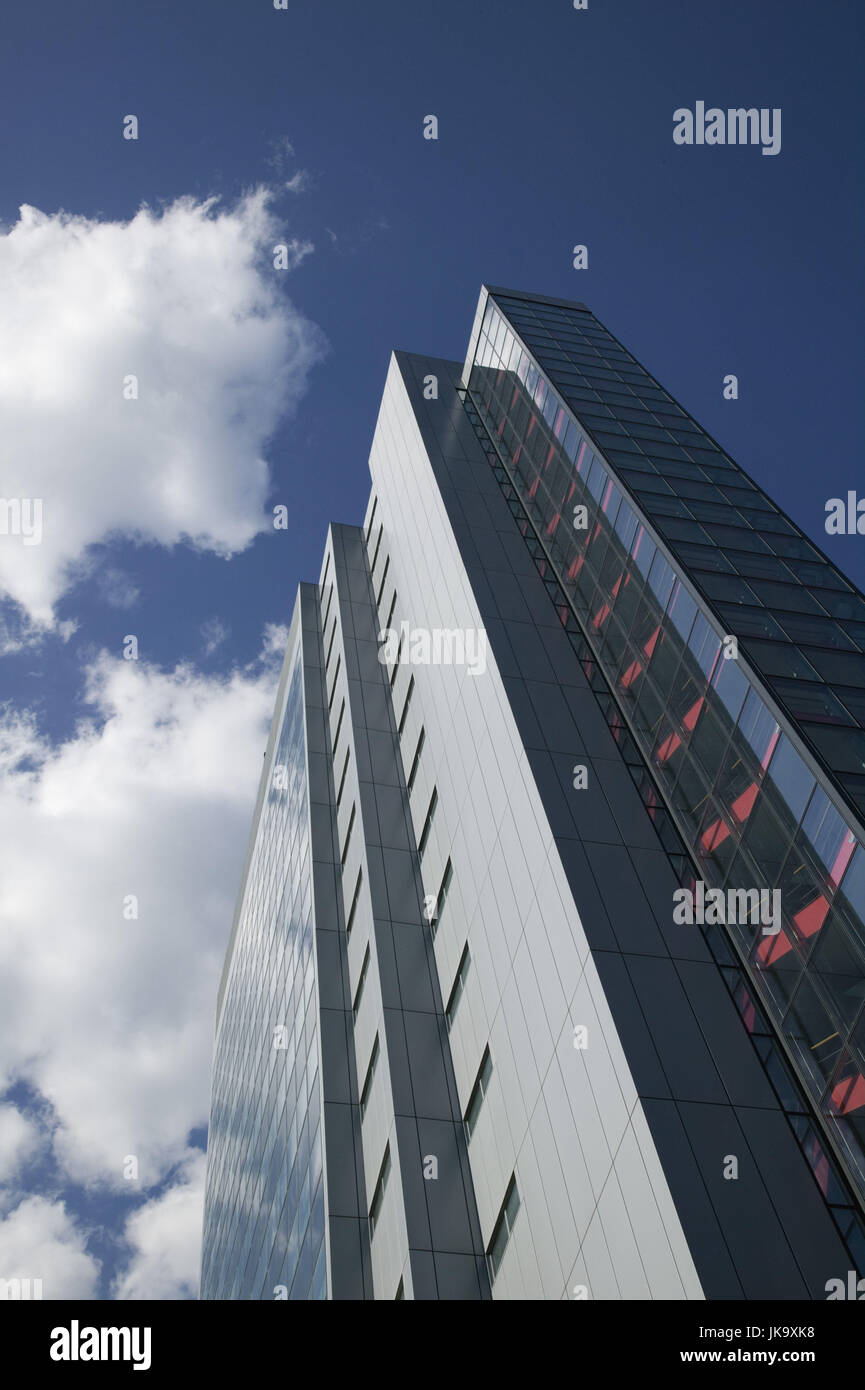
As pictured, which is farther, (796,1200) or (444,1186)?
(444,1186)

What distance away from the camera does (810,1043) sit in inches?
659

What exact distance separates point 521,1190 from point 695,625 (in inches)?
460

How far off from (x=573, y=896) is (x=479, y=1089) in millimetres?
6043

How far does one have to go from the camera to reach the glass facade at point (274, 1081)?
93.4 ft

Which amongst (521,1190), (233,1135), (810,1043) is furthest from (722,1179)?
(233,1135)

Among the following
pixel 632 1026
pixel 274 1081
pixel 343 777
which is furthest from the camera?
pixel 343 777

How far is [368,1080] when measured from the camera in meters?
26.8

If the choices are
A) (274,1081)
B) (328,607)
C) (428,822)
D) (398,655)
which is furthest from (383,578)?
(274,1081)

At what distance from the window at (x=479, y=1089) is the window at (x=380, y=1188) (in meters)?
2.33

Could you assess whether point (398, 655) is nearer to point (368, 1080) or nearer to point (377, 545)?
point (377, 545)

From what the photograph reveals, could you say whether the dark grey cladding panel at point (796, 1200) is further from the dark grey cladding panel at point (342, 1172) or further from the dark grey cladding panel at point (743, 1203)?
the dark grey cladding panel at point (342, 1172)

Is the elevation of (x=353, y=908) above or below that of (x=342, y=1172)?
above

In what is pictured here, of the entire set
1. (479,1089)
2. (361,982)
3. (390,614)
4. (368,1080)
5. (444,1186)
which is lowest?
(444,1186)
